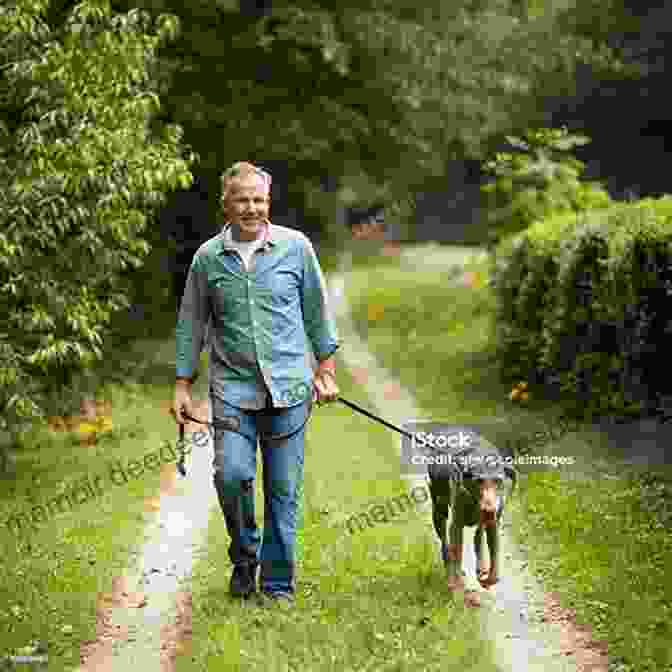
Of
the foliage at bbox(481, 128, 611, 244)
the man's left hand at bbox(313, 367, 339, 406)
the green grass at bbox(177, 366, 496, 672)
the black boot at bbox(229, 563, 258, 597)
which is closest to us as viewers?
the green grass at bbox(177, 366, 496, 672)

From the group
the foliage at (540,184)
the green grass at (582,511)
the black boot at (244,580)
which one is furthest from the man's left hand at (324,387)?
the foliage at (540,184)

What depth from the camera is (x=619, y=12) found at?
27906 mm

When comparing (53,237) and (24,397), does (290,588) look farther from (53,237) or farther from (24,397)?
(53,237)

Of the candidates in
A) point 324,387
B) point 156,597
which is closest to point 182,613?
point 156,597

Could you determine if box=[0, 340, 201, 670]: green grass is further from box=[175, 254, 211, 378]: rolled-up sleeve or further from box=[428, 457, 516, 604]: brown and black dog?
box=[428, 457, 516, 604]: brown and black dog

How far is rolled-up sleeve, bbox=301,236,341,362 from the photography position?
7.13 metres

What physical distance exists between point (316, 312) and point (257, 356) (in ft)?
1.61

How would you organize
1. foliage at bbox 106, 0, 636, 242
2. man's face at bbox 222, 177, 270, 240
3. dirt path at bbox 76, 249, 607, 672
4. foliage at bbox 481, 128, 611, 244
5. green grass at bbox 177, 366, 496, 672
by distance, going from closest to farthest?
1. green grass at bbox 177, 366, 496, 672
2. dirt path at bbox 76, 249, 607, 672
3. man's face at bbox 222, 177, 270, 240
4. foliage at bbox 481, 128, 611, 244
5. foliage at bbox 106, 0, 636, 242

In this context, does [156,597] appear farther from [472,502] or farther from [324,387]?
[472,502]

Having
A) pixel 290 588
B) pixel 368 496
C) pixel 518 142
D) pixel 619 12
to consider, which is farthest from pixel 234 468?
pixel 619 12

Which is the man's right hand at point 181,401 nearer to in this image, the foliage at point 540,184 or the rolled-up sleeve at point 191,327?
the rolled-up sleeve at point 191,327

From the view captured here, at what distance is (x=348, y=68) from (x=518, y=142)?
445 centimetres

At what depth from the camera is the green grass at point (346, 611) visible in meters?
6.31

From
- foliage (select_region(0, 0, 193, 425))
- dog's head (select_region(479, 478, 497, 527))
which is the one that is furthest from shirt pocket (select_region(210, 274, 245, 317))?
foliage (select_region(0, 0, 193, 425))
